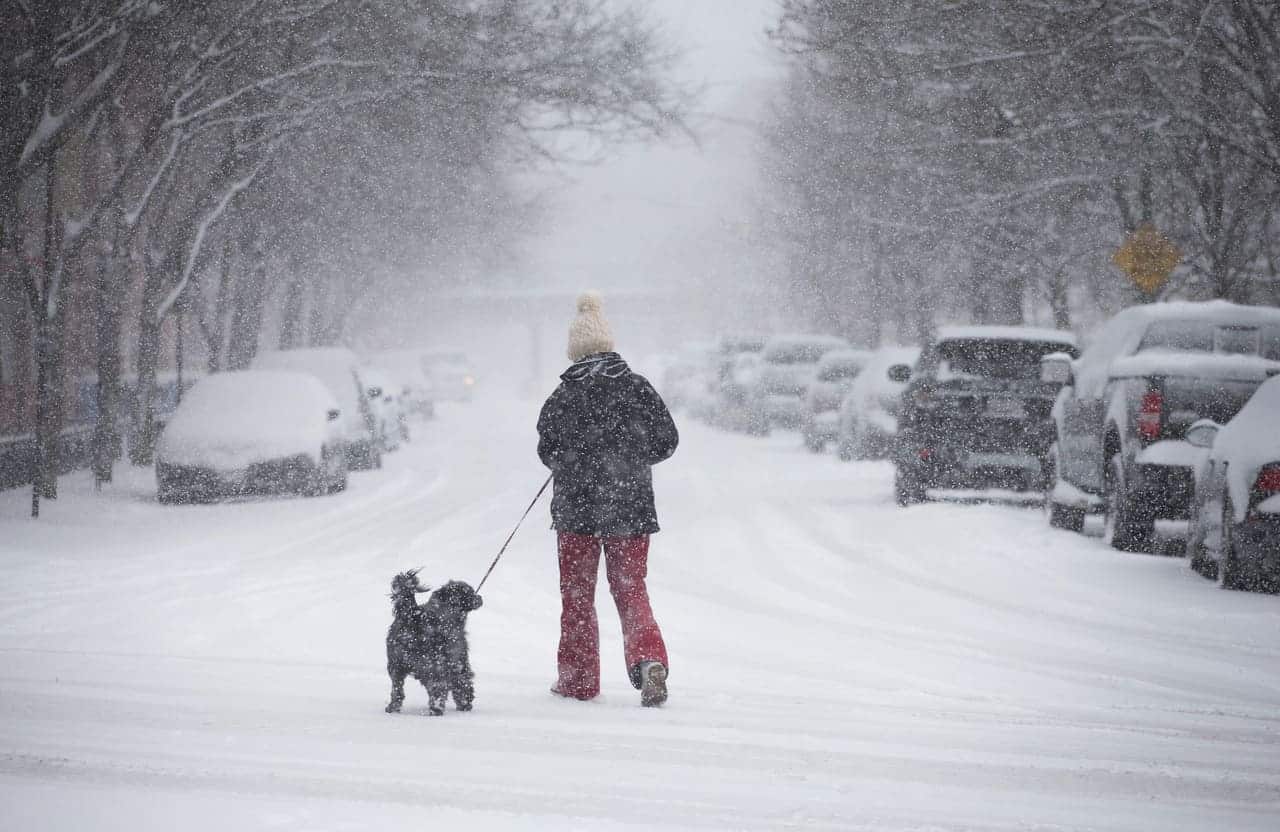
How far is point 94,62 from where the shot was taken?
65.3 ft

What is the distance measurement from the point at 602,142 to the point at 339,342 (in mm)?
34564

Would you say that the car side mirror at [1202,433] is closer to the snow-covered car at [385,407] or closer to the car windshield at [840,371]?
the snow-covered car at [385,407]

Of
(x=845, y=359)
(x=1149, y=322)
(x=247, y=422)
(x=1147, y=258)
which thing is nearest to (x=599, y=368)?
(x=1149, y=322)

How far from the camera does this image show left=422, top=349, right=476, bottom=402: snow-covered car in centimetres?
5809

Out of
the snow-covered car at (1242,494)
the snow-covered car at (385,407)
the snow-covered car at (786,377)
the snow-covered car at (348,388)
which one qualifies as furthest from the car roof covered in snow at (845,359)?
the snow-covered car at (1242,494)

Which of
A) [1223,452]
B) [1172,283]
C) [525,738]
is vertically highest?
[1172,283]

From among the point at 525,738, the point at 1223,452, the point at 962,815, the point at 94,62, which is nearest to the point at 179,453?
the point at 94,62

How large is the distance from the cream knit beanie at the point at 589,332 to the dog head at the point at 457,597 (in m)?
1.21

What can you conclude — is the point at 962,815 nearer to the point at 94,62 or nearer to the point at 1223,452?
the point at 1223,452

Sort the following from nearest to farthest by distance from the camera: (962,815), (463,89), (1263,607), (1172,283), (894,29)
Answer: (962,815)
(1263,607)
(894,29)
(463,89)
(1172,283)

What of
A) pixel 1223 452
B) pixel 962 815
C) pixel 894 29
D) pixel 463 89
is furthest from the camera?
pixel 463 89

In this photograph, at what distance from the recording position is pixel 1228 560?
428 inches

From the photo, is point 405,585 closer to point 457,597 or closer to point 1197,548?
point 457,597

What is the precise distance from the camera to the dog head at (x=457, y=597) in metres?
6.60
